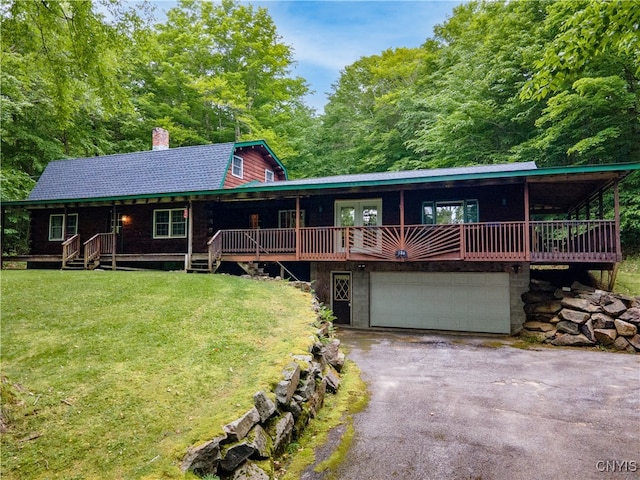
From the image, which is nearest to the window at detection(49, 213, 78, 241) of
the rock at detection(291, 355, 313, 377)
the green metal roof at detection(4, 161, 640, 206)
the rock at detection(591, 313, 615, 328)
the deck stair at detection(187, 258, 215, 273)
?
the green metal roof at detection(4, 161, 640, 206)

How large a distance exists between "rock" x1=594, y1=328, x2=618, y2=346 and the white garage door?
2.46 metres

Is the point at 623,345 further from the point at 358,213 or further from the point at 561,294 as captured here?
the point at 358,213

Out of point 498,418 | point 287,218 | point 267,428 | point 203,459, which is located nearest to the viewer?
point 203,459

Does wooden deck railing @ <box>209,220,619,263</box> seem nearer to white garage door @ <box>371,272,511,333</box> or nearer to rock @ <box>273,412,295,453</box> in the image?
white garage door @ <box>371,272,511,333</box>

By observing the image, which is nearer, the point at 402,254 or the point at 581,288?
the point at 581,288

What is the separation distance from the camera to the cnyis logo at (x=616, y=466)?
431 centimetres

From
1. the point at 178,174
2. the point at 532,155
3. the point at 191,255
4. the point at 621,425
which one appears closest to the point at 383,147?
the point at 532,155

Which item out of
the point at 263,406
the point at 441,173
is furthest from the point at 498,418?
the point at 441,173

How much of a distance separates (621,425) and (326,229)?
30.9 feet

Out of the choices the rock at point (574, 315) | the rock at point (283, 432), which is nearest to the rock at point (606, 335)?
the rock at point (574, 315)

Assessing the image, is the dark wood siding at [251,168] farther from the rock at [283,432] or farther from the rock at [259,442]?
the rock at [259,442]

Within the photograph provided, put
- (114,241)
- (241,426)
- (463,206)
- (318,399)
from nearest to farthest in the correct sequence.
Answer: (241,426), (318,399), (463,206), (114,241)

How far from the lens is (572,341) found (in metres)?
10.6

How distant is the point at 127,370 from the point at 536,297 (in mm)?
11552
